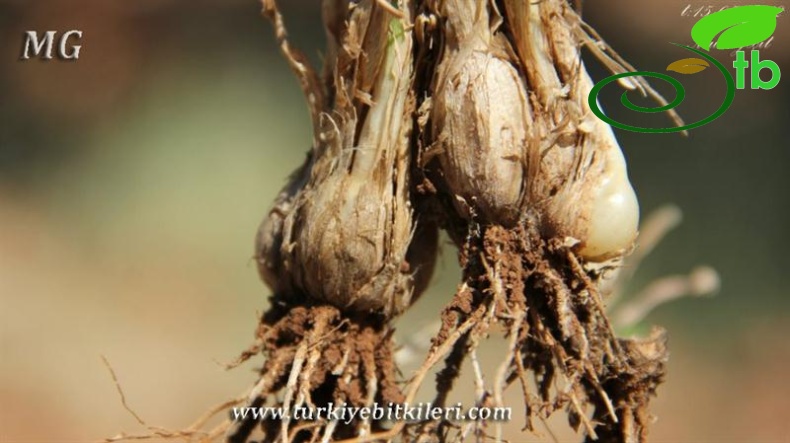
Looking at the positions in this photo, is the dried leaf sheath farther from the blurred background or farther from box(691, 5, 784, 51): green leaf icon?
the blurred background

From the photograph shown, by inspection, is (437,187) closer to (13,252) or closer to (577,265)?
(577,265)

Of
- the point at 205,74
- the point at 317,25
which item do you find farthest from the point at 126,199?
the point at 317,25

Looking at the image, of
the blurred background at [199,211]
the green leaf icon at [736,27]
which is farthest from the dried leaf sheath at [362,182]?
the blurred background at [199,211]

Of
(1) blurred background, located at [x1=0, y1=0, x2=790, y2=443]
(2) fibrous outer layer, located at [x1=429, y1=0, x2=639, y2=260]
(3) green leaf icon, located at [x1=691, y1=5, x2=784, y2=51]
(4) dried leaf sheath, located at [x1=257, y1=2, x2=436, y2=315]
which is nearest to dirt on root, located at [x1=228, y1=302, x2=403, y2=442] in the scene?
(4) dried leaf sheath, located at [x1=257, y1=2, x2=436, y2=315]

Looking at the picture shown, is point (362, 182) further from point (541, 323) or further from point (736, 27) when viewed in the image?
point (736, 27)

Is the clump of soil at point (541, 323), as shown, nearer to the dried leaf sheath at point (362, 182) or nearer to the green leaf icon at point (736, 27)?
the dried leaf sheath at point (362, 182)

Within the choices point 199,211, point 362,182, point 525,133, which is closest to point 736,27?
point 525,133
